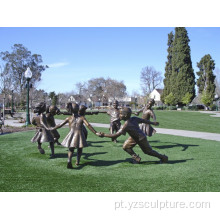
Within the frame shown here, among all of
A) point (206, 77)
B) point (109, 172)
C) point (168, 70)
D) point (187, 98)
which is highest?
point (168, 70)

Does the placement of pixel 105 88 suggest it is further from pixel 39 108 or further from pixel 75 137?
pixel 75 137

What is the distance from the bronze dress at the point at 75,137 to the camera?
20.4 ft

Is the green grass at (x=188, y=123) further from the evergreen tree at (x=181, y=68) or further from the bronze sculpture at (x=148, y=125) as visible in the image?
the evergreen tree at (x=181, y=68)

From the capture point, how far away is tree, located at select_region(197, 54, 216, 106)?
5966 cm

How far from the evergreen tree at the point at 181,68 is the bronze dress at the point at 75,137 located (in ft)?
194

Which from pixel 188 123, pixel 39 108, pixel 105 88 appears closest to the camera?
pixel 39 108

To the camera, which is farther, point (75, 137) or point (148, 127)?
point (148, 127)

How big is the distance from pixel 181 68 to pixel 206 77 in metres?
7.29

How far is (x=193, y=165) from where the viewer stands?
6543mm

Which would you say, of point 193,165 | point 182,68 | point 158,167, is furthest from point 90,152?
point 182,68

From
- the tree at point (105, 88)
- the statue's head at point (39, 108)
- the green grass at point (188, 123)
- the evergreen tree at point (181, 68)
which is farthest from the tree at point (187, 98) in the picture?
the statue's head at point (39, 108)

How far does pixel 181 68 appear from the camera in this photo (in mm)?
62125

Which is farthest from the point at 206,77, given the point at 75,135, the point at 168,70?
the point at 75,135

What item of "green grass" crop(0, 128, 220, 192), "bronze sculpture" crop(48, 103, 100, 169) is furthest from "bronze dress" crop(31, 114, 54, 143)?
"bronze sculpture" crop(48, 103, 100, 169)
